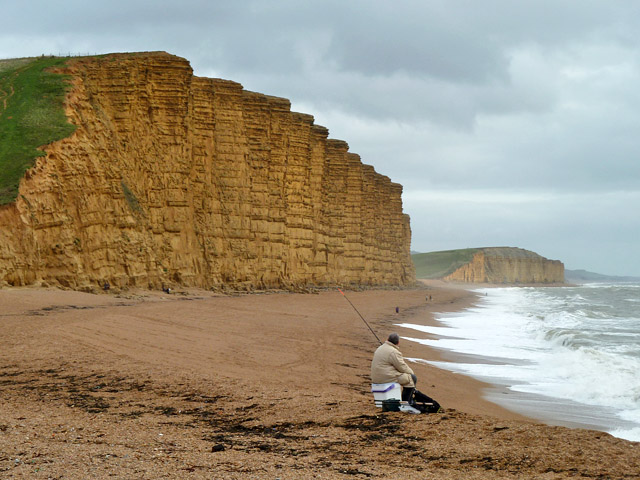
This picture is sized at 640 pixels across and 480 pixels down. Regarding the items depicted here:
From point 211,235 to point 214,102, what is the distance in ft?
28.7

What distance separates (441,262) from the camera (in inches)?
7274

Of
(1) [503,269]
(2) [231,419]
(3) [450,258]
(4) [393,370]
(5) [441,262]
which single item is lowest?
(2) [231,419]

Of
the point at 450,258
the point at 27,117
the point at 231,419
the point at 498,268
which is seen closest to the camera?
the point at 231,419

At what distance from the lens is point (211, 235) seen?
35.9 meters

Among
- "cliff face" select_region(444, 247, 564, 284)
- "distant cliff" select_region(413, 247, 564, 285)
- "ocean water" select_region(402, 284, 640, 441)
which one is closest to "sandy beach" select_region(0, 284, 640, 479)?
"ocean water" select_region(402, 284, 640, 441)

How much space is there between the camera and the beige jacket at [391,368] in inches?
324

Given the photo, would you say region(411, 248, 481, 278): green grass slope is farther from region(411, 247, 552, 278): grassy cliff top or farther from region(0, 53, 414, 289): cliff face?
region(0, 53, 414, 289): cliff face

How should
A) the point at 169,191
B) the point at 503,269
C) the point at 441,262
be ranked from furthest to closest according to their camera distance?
the point at 441,262 → the point at 503,269 → the point at 169,191

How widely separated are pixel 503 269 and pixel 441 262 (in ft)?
106

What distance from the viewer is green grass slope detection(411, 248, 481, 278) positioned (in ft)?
544

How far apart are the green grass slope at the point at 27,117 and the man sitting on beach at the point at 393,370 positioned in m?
19.1

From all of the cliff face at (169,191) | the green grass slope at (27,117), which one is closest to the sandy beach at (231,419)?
the cliff face at (169,191)

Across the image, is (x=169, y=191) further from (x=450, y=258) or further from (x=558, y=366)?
(x=450, y=258)

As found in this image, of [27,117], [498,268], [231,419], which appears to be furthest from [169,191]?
[498,268]
